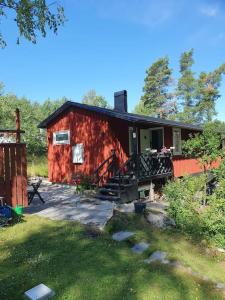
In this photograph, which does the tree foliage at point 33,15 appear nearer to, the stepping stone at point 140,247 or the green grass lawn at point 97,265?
the green grass lawn at point 97,265

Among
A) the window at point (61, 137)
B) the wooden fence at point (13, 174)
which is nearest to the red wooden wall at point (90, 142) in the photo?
the window at point (61, 137)

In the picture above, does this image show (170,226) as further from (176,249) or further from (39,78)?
(39,78)

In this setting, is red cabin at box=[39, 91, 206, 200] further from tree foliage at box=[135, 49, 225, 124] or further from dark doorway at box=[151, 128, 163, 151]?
tree foliage at box=[135, 49, 225, 124]

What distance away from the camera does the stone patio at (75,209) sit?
25.1 ft

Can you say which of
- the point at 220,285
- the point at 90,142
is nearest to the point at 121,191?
the point at 90,142

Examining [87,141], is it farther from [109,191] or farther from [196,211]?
[196,211]

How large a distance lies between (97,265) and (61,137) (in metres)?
11.0

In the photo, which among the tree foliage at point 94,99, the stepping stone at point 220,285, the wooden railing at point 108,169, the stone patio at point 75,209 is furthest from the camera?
the tree foliage at point 94,99

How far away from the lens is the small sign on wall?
46.1 feet

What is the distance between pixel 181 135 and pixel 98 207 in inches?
370

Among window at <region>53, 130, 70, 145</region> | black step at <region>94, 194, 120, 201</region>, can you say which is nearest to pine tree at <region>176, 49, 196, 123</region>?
window at <region>53, 130, 70, 145</region>

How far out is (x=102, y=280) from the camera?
427 centimetres

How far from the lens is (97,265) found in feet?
15.7

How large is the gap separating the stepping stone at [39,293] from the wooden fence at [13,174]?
3.97 m
